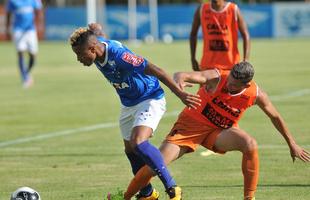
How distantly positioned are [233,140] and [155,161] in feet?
2.65

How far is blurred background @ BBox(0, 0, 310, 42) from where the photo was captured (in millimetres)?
47344

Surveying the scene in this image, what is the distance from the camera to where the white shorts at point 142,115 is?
341 inches

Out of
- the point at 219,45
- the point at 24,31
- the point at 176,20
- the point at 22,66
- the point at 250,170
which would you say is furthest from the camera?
the point at 176,20

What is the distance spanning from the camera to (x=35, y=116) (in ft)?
57.7

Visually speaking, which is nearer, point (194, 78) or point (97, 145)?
point (194, 78)

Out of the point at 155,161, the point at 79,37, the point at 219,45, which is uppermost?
the point at 79,37

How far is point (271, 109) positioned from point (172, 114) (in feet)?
28.3

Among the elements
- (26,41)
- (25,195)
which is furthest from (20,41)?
(25,195)

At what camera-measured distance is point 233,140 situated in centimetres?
868

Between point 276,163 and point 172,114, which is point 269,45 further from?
point 276,163

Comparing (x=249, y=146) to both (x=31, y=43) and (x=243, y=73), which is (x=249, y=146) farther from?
(x=31, y=43)

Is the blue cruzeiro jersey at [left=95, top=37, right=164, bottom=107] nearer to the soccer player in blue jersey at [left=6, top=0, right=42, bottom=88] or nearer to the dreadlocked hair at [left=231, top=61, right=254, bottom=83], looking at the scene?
the dreadlocked hair at [left=231, top=61, right=254, bottom=83]

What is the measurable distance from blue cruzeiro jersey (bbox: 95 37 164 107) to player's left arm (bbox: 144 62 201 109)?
9cm

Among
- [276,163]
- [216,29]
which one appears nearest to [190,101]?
[276,163]
